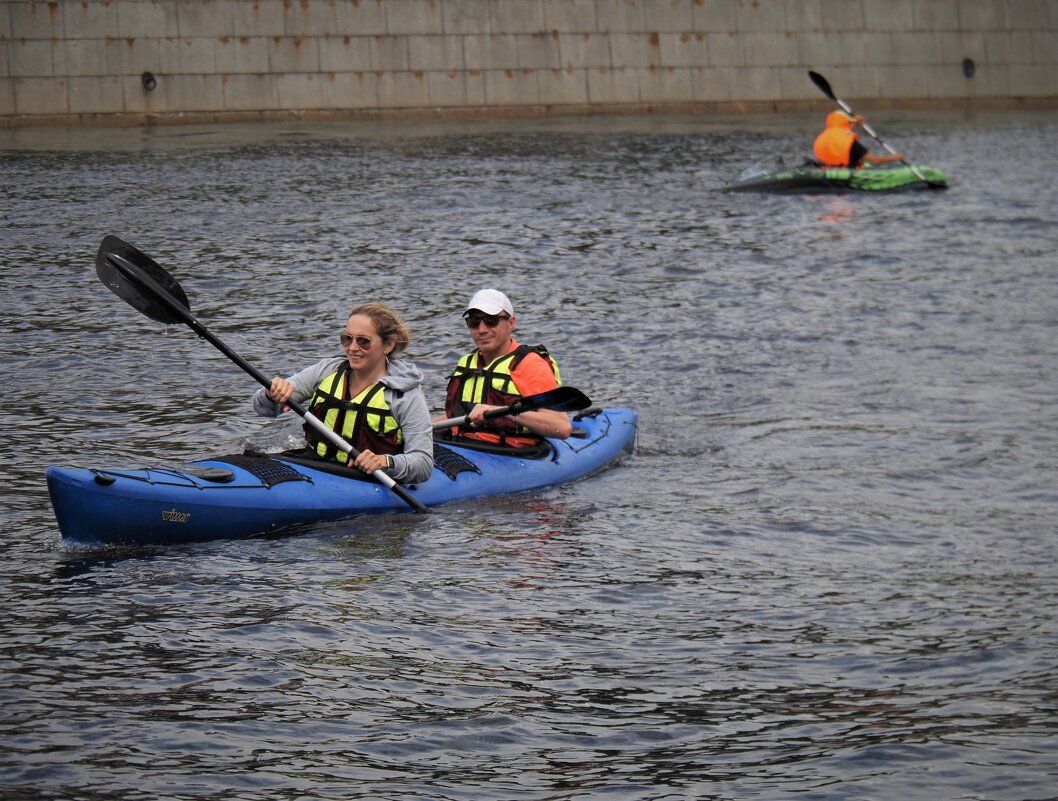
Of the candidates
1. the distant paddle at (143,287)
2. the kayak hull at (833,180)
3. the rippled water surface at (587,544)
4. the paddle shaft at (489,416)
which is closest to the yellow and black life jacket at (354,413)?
the distant paddle at (143,287)

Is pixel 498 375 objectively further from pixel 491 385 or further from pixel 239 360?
pixel 239 360

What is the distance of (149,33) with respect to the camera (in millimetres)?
24891

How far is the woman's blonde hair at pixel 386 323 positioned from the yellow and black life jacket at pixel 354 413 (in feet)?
0.81

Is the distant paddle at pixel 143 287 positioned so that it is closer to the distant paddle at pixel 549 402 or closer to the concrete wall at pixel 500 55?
the distant paddle at pixel 549 402

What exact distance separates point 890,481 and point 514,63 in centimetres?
1970

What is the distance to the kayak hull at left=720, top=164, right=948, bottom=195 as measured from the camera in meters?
21.0

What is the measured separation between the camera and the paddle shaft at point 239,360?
766cm

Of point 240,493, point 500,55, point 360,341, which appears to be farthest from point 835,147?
point 240,493

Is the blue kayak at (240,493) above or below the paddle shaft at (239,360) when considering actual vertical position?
below

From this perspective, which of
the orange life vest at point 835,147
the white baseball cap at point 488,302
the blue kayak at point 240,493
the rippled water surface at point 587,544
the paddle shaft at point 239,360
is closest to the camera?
the rippled water surface at point 587,544

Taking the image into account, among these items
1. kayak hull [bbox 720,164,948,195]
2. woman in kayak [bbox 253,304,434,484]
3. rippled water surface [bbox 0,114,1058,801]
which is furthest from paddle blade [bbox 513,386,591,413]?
kayak hull [bbox 720,164,948,195]

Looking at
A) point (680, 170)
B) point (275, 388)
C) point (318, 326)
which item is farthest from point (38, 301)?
point (680, 170)

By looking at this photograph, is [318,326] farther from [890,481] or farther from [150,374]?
[890,481]

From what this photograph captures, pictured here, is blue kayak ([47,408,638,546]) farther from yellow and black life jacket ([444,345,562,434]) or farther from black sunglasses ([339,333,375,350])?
black sunglasses ([339,333,375,350])
